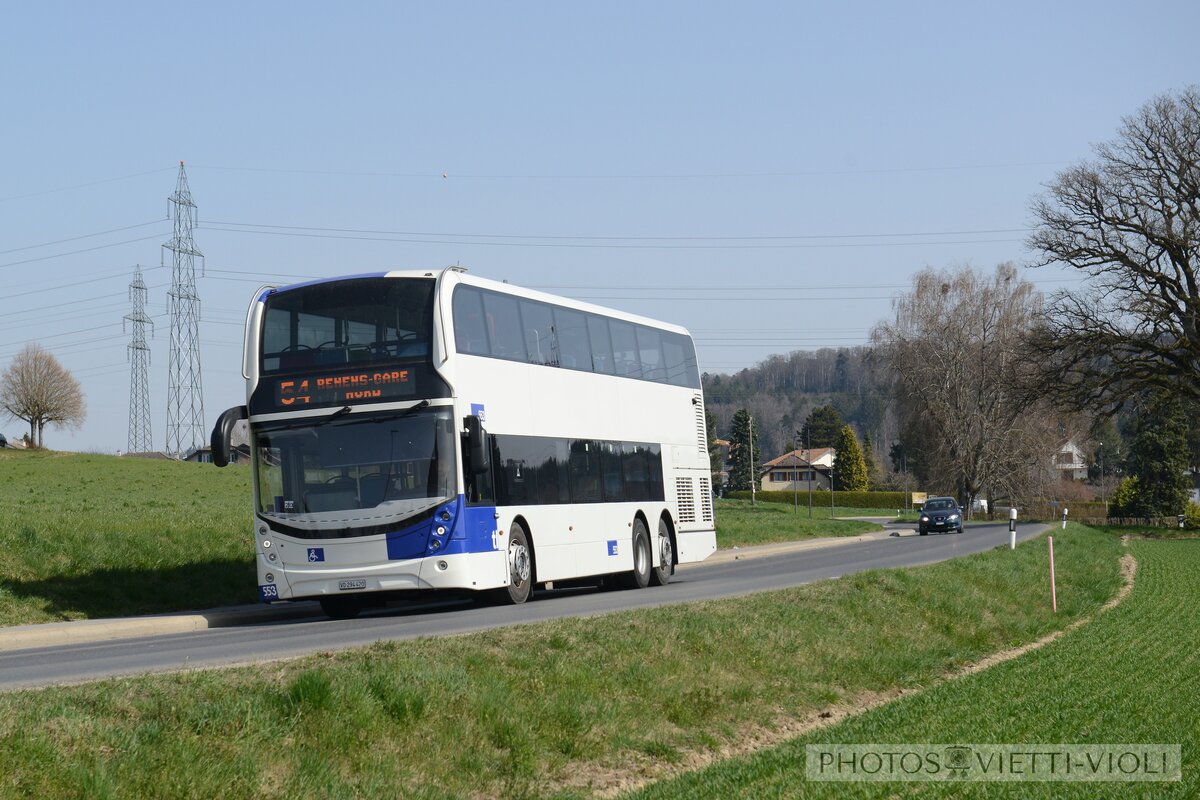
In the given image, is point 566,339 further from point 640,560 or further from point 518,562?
point 640,560

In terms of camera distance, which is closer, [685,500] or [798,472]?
[685,500]

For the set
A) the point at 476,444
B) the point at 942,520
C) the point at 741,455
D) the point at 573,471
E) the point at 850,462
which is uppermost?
the point at 741,455

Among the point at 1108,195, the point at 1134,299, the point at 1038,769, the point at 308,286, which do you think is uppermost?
the point at 1108,195

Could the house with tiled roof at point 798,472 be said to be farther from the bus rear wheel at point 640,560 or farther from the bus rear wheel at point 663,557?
the bus rear wheel at point 640,560

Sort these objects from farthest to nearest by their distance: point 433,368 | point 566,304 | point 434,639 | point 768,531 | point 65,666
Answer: point 768,531 → point 566,304 → point 433,368 → point 65,666 → point 434,639

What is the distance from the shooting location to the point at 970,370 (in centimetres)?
7419

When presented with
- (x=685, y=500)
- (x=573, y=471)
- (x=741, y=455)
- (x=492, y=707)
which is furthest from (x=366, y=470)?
(x=741, y=455)

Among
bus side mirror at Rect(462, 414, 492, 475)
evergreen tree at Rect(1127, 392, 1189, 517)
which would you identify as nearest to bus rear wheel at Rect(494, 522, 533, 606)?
bus side mirror at Rect(462, 414, 492, 475)

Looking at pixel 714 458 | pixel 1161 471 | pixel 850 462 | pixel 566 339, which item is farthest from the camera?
pixel 714 458

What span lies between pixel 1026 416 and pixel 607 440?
5394cm

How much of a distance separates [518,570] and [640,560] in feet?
16.6

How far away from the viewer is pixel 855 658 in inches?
561

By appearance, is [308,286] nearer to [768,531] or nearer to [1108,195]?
[768,531]

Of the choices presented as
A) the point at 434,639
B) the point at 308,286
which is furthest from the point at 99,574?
the point at 434,639
